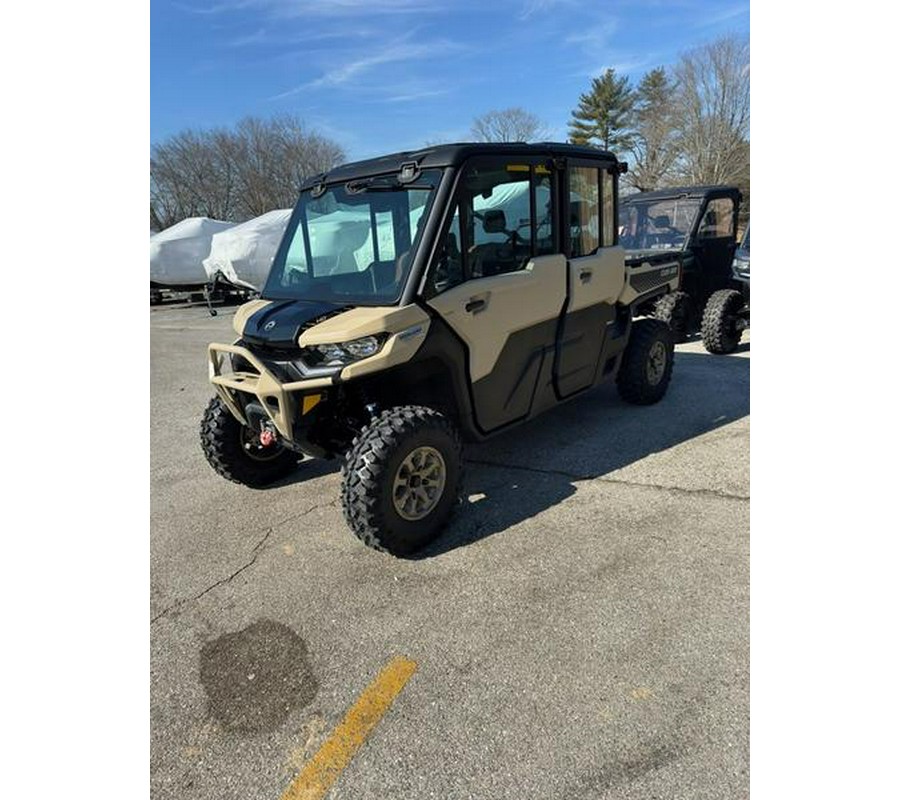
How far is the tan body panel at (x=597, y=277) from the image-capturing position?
4.38 m

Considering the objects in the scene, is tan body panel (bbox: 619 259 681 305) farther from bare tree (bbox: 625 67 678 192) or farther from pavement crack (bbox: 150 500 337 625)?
bare tree (bbox: 625 67 678 192)

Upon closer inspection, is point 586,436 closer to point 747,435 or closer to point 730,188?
point 747,435

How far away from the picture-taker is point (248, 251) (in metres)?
18.7

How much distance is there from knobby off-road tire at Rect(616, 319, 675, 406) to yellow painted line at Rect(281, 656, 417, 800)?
3788 mm

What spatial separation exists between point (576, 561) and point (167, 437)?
450 centimetres

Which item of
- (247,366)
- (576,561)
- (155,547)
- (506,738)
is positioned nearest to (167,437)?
(155,547)

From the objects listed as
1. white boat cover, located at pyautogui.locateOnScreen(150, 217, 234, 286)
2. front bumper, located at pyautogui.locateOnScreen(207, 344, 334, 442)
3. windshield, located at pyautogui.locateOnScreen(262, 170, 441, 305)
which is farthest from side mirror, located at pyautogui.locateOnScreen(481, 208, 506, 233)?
white boat cover, located at pyautogui.locateOnScreen(150, 217, 234, 286)

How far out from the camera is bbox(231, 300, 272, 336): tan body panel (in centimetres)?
360

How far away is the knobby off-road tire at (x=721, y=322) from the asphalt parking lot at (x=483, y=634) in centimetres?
360

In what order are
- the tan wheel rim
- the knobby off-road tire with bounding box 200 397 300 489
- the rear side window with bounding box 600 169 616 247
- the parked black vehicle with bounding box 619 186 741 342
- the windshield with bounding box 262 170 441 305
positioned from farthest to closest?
the parked black vehicle with bounding box 619 186 741 342 < the rear side window with bounding box 600 169 616 247 < the knobby off-road tire with bounding box 200 397 300 489 < the windshield with bounding box 262 170 441 305 < the tan wheel rim

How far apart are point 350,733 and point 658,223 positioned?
8046mm

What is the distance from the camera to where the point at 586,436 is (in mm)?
5012

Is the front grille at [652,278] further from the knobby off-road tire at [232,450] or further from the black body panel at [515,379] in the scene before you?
the knobby off-road tire at [232,450]

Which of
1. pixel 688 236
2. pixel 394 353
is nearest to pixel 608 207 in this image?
pixel 394 353
